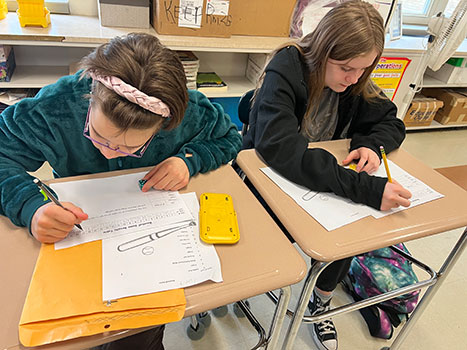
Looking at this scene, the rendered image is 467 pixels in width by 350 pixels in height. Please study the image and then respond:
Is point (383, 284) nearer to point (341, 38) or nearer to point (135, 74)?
point (341, 38)

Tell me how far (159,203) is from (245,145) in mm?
544

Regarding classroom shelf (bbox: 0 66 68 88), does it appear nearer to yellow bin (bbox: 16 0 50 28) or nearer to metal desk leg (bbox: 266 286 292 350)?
yellow bin (bbox: 16 0 50 28)

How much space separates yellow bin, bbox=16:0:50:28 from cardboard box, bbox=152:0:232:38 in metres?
0.55

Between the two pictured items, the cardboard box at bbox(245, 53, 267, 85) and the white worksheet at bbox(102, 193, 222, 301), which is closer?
the white worksheet at bbox(102, 193, 222, 301)

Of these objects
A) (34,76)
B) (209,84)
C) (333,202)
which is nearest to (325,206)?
(333,202)

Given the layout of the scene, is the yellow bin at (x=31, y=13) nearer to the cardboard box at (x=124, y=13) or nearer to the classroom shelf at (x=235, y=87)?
the cardboard box at (x=124, y=13)

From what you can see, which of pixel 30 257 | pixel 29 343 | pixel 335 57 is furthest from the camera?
pixel 335 57

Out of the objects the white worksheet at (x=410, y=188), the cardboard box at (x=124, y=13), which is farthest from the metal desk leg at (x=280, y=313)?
the cardboard box at (x=124, y=13)

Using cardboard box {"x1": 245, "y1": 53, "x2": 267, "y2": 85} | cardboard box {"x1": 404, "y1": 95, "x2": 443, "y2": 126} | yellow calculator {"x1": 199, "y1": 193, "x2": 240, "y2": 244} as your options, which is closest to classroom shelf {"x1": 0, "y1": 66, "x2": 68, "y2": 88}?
cardboard box {"x1": 245, "y1": 53, "x2": 267, "y2": 85}

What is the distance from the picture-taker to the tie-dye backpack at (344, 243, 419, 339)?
4.53 feet

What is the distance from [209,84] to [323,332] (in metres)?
1.53

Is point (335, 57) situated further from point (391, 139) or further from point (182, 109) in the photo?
point (182, 109)

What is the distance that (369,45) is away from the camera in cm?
98

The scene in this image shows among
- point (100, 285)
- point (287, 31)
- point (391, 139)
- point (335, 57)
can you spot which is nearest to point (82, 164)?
point (100, 285)
